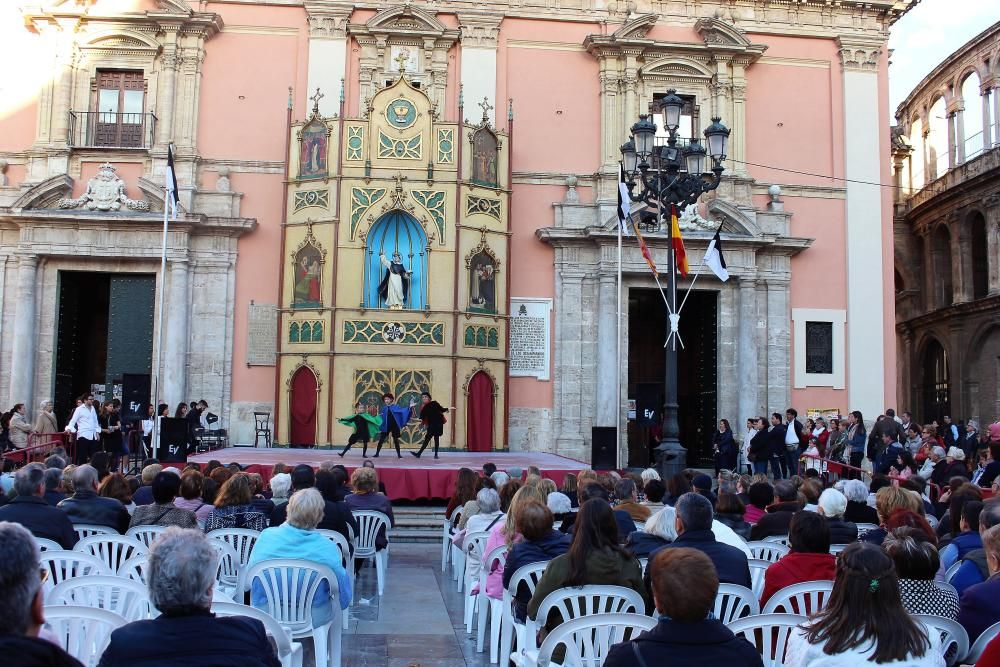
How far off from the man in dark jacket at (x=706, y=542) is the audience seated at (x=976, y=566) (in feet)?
3.71

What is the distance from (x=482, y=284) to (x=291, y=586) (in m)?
15.6

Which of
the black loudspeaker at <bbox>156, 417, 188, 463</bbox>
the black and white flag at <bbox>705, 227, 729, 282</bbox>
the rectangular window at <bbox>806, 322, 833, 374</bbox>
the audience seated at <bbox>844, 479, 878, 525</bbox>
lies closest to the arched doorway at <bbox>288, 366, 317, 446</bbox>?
the black loudspeaker at <bbox>156, 417, 188, 463</bbox>

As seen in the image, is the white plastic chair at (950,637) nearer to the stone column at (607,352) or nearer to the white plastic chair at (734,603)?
the white plastic chair at (734,603)

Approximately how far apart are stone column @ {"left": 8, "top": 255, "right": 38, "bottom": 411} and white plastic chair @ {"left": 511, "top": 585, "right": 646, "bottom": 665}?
18.8 metres

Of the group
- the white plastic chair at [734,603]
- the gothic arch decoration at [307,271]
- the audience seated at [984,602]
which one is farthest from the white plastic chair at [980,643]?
the gothic arch decoration at [307,271]

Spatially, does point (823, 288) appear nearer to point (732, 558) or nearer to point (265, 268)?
point (265, 268)

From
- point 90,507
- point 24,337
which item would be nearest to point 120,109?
point 24,337

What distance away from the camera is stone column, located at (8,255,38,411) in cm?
2095

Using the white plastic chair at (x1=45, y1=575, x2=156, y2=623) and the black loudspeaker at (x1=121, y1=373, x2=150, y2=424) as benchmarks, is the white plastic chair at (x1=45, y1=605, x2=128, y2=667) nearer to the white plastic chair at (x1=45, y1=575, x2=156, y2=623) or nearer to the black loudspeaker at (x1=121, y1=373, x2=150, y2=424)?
the white plastic chair at (x1=45, y1=575, x2=156, y2=623)

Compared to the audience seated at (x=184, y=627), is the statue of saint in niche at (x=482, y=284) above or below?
Answer: above

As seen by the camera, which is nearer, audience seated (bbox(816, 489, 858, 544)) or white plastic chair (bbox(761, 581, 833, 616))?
white plastic chair (bbox(761, 581, 833, 616))

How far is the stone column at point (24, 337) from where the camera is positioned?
68.7 ft

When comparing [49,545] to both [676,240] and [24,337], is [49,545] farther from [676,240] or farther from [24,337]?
[24,337]

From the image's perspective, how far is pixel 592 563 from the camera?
5156 mm
